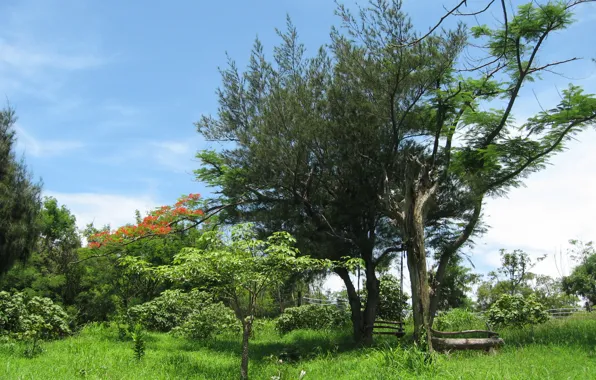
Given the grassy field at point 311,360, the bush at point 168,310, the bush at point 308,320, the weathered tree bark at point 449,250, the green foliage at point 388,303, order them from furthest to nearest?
the bush at point 308,320 < the green foliage at point 388,303 < the bush at point 168,310 < the weathered tree bark at point 449,250 < the grassy field at point 311,360

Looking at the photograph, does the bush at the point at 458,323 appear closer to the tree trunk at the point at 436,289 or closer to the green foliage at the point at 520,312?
the green foliage at the point at 520,312

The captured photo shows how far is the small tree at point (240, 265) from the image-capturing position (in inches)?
350

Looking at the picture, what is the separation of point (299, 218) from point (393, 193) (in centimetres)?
276

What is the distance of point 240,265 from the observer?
29.5ft

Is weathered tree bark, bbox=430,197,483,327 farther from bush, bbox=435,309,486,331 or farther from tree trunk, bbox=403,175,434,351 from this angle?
bush, bbox=435,309,486,331

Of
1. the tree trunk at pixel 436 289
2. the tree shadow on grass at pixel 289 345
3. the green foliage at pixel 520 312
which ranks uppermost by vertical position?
the tree trunk at pixel 436 289

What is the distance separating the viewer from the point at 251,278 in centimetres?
935

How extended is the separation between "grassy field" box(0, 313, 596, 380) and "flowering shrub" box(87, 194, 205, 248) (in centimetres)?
323

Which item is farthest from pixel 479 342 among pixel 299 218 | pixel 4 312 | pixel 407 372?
pixel 4 312

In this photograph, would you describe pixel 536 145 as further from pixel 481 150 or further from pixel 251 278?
pixel 251 278

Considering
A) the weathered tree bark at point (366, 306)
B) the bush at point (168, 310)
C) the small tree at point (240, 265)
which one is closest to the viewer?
the small tree at point (240, 265)

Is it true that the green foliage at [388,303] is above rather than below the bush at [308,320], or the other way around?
above

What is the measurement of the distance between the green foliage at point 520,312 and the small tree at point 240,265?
5.35 meters

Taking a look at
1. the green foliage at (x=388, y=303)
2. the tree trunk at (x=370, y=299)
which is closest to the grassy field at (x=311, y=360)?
the tree trunk at (x=370, y=299)
